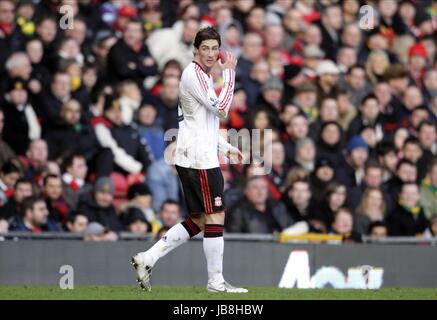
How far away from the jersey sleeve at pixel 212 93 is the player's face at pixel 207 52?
10cm

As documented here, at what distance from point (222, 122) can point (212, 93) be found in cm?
599

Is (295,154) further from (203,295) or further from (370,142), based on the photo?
(203,295)

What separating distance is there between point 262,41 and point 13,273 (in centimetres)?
678

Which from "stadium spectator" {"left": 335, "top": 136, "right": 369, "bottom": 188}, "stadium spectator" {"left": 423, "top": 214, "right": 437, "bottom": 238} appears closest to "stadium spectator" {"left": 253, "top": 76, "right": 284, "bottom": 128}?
"stadium spectator" {"left": 335, "top": 136, "right": 369, "bottom": 188}

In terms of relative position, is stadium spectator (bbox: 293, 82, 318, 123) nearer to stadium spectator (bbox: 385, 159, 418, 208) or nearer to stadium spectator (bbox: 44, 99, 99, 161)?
stadium spectator (bbox: 385, 159, 418, 208)

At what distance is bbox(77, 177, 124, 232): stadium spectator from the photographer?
1597 centimetres

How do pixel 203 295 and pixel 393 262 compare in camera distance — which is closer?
pixel 203 295

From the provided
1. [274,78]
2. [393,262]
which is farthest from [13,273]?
[274,78]

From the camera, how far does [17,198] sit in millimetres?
15523

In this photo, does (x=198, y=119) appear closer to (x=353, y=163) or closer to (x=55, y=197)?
(x=55, y=197)

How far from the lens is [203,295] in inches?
460

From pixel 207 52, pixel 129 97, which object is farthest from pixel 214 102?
pixel 129 97

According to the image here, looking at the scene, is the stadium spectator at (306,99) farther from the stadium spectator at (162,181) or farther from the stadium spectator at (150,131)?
the stadium spectator at (162,181)

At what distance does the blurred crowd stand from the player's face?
3.58 m
